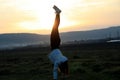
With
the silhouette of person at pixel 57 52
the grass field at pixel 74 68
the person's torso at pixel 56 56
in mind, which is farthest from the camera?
the grass field at pixel 74 68

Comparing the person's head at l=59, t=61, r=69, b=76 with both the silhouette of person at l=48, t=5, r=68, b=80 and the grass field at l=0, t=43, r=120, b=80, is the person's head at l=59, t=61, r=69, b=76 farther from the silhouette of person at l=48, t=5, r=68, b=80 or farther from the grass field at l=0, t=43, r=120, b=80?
the grass field at l=0, t=43, r=120, b=80

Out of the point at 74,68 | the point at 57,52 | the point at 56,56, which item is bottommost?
the point at 74,68

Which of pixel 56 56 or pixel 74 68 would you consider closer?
pixel 56 56

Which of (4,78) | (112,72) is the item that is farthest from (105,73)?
(4,78)

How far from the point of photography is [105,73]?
82.7 ft

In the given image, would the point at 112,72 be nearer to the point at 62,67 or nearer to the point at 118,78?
the point at 118,78

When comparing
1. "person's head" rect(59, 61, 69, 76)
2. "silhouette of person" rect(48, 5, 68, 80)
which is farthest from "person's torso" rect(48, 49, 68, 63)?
"person's head" rect(59, 61, 69, 76)

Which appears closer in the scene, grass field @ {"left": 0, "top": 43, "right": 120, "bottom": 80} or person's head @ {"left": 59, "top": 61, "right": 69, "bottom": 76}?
person's head @ {"left": 59, "top": 61, "right": 69, "bottom": 76}

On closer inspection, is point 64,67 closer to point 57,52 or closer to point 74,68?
point 57,52

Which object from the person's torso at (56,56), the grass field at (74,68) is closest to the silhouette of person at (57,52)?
the person's torso at (56,56)

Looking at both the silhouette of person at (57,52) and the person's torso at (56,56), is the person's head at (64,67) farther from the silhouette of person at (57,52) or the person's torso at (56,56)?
the person's torso at (56,56)

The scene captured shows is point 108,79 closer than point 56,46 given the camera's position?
No

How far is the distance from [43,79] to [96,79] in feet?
11.0

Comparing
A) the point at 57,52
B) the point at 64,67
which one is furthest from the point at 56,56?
the point at 64,67
